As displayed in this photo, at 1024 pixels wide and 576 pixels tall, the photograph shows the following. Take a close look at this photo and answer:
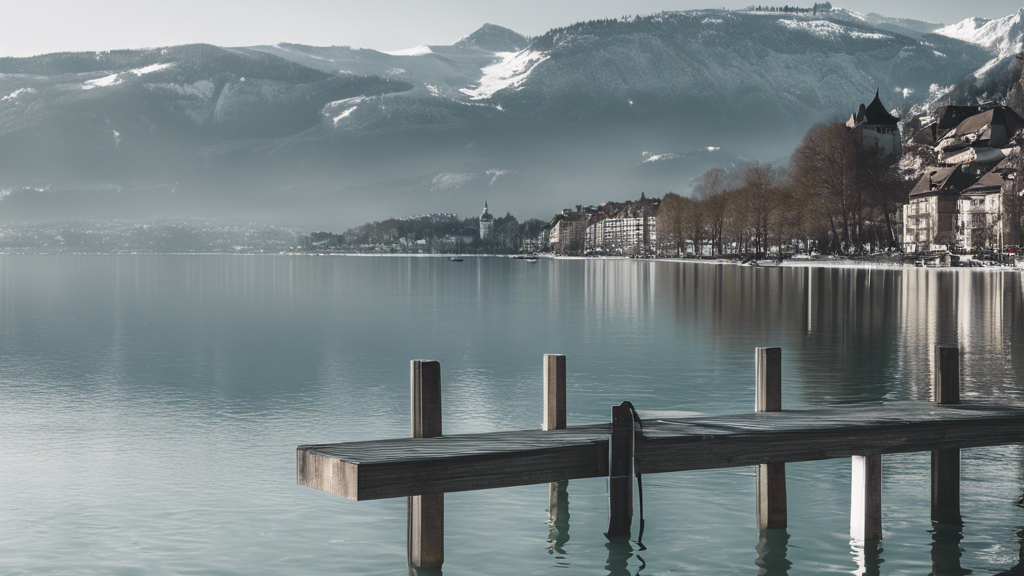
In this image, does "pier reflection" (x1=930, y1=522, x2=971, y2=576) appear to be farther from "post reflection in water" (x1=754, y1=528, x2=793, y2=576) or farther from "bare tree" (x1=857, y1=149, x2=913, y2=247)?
"bare tree" (x1=857, y1=149, x2=913, y2=247)

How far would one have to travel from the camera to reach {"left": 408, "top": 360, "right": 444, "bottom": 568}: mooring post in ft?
41.6

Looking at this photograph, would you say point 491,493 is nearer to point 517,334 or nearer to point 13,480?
point 13,480

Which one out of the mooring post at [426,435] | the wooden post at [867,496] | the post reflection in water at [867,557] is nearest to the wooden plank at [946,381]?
the wooden post at [867,496]

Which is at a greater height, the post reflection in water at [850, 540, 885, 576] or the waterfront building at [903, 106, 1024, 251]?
the waterfront building at [903, 106, 1024, 251]

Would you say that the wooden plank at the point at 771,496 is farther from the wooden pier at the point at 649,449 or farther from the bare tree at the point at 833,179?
the bare tree at the point at 833,179

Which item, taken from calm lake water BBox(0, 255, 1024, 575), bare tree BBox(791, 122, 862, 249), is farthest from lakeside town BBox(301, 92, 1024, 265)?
calm lake water BBox(0, 255, 1024, 575)

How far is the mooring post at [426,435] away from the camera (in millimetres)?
12680

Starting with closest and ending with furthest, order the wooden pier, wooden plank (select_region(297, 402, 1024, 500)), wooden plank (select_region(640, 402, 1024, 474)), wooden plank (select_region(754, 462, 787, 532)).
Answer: wooden plank (select_region(297, 402, 1024, 500))
the wooden pier
wooden plank (select_region(640, 402, 1024, 474))
wooden plank (select_region(754, 462, 787, 532))

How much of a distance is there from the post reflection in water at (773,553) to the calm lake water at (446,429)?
0.04 metres

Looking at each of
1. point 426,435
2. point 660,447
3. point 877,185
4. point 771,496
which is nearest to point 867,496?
point 771,496

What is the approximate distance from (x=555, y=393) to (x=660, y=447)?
8.23 feet

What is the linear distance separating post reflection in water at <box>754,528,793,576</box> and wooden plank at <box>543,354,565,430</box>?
11.3ft

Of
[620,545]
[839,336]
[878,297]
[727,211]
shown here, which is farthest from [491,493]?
[727,211]

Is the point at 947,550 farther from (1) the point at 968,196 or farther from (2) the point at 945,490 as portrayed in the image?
(1) the point at 968,196
